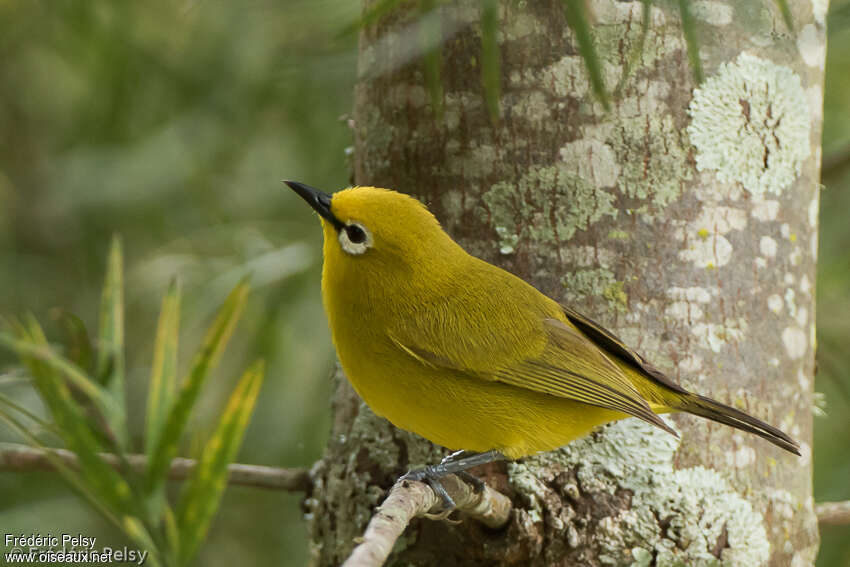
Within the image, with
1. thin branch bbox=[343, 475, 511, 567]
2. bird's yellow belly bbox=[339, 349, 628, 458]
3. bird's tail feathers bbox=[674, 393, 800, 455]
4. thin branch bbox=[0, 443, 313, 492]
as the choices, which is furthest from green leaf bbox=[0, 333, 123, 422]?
bird's tail feathers bbox=[674, 393, 800, 455]

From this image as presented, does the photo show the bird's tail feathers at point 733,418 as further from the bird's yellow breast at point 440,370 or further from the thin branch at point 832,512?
the thin branch at point 832,512

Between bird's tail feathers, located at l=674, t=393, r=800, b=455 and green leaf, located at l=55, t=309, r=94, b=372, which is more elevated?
green leaf, located at l=55, t=309, r=94, b=372

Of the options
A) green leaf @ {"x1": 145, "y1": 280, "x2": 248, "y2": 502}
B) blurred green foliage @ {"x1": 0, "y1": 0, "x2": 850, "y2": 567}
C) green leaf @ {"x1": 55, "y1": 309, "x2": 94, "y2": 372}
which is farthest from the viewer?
blurred green foliage @ {"x1": 0, "y1": 0, "x2": 850, "y2": 567}

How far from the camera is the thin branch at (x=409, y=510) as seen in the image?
1.41 meters

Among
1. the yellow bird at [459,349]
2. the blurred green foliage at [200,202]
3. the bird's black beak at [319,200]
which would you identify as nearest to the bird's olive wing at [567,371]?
the yellow bird at [459,349]

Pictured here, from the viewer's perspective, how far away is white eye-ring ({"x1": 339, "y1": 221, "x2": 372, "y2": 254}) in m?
2.36

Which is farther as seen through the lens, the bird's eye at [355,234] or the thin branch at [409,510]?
the bird's eye at [355,234]

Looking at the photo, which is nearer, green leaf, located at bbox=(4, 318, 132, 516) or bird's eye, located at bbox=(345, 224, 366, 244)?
green leaf, located at bbox=(4, 318, 132, 516)

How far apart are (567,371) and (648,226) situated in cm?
44

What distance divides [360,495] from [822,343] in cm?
Answer: 199

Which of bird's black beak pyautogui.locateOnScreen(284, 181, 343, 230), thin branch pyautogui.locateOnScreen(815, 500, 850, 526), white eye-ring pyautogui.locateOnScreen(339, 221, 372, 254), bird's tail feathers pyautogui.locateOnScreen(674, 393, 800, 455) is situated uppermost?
bird's black beak pyautogui.locateOnScreen(284, 181, 343, 230)

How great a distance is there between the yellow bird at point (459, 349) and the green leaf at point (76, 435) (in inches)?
34.8

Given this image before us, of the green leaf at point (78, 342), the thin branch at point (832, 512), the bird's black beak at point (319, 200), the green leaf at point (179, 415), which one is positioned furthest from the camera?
the thin branch at point (832, 512)

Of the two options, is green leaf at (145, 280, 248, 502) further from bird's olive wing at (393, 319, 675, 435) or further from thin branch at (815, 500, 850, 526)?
thin branch at (815, 500, 850, 526)
